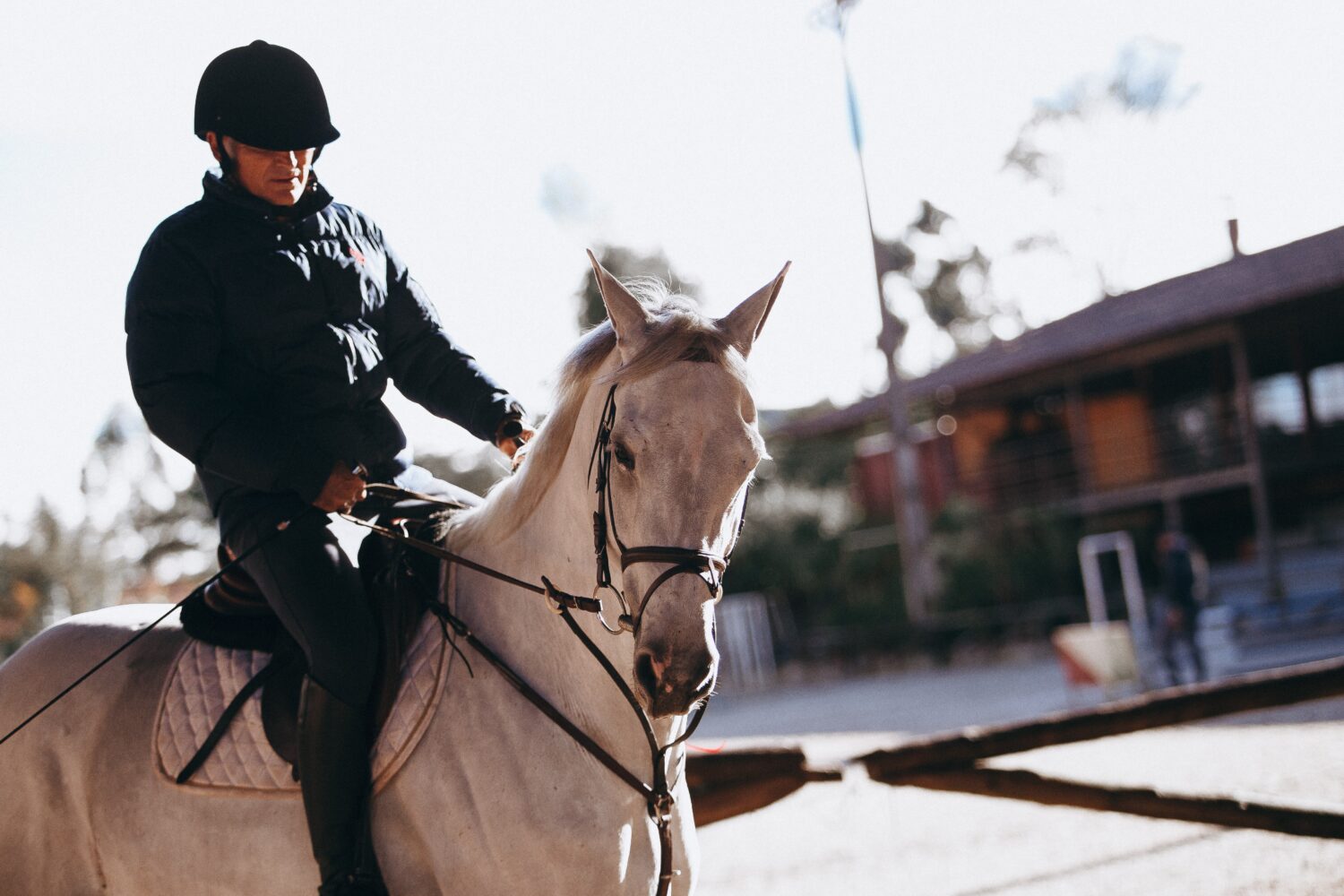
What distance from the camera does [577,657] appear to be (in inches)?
105

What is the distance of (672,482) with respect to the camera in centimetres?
230

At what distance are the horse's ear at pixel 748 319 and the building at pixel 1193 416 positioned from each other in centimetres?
1977

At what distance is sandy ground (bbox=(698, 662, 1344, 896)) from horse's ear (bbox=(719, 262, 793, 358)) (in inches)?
126

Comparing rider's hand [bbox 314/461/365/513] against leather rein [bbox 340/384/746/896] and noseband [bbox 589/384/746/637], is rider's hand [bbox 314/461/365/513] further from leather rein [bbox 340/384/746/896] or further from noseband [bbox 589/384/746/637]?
noseband [bbox 589/384/746/637]

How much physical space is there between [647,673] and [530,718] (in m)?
0.58

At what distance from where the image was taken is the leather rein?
88.8 inches

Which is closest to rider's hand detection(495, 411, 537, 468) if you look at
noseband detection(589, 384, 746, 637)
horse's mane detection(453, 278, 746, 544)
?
horse's mane detection(453, 278, 746, 544)

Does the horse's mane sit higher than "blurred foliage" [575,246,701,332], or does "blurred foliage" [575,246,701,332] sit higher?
"blurred foliage" [575,246,701,332]

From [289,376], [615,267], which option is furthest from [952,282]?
[289,376]

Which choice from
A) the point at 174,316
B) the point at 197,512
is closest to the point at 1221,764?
the point at 174,316

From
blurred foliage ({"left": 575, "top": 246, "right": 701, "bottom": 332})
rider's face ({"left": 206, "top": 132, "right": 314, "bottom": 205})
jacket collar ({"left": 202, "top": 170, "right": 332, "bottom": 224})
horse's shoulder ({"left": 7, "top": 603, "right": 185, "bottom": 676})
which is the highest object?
blurred foliage ({"left": 575, "top": 246, "right": 701, "bottom": 332})

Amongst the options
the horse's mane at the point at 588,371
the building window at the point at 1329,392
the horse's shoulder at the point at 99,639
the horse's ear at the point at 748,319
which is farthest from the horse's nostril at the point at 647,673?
the building window at the point at 1329,392

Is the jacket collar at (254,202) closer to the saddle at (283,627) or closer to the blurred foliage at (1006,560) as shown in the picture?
the saddle at (283,627)

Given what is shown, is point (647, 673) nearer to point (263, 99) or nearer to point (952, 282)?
point (263, 99)
